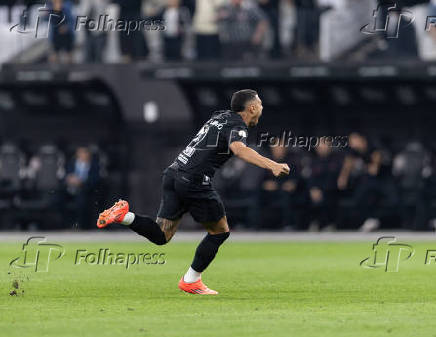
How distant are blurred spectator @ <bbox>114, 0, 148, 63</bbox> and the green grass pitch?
26.9ft

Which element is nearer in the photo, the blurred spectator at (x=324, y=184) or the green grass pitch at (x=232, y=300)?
the green grass pitch at (x=232, y=300)

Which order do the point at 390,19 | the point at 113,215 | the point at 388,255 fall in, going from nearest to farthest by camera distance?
the point at 113,215 < the point at 388,255 < the point at 390,19

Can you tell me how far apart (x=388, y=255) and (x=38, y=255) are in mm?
4795

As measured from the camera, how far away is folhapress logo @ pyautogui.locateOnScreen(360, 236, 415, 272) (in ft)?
49.5

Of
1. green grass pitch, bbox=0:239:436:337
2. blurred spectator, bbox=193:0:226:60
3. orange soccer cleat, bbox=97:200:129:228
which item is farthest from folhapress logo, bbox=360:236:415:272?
blurred spectator, bbox=193:0:226:60

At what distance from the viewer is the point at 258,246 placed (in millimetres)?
19641

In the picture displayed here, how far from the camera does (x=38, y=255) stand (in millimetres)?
14523

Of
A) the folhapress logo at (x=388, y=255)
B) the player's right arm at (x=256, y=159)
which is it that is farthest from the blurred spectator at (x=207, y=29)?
the player's right arm at (x=256, y=159)

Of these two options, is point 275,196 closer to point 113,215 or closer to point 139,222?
point 139,222

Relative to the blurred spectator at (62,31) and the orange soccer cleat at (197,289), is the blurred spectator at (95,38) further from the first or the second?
the orange soccer cleat at (197,289)

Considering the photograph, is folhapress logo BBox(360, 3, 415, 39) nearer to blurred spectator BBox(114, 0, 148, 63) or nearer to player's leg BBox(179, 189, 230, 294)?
blurred spectator BBox(114, 0, 148, 63)

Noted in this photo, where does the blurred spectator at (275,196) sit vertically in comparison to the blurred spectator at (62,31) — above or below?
below

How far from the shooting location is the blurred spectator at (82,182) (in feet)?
79.8

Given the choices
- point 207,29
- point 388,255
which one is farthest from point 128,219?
point 207,29
